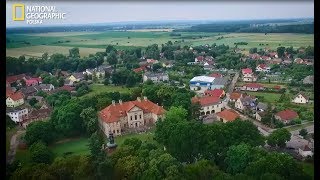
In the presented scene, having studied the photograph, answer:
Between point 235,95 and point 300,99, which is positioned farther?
point 235,95

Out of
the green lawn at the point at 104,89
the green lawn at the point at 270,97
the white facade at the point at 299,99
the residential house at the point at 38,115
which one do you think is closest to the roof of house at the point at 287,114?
the white facade at the point at 299,99

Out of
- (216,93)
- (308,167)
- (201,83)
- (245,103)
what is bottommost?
(308,167)

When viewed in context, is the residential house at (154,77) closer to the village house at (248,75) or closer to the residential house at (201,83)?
the residential house at (201,83)

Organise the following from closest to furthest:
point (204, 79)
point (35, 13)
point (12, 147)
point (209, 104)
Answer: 1. point (35, 13)
2. point (12, 147)
3. point (209, 104)
4. point (204, 79)

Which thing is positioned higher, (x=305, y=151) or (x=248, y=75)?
(x=248, y=75)

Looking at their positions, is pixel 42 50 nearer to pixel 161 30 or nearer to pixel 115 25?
pixel 115 25

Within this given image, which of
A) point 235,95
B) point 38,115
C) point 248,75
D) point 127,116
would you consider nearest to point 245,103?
point 235,95

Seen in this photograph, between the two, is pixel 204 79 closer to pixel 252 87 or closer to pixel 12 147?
pixel 252 87
